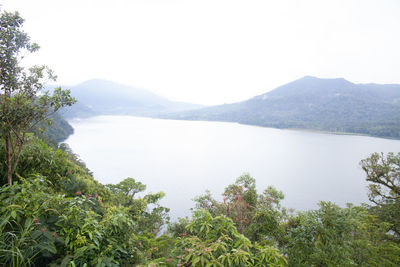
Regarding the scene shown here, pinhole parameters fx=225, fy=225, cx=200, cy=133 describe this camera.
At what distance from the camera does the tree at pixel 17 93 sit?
3178mm

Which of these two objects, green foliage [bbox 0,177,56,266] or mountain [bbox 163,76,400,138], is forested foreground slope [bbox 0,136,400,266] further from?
mountain [bbox 163,76,400,138]

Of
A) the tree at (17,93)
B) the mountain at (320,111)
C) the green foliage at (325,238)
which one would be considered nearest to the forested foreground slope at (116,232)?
the green foliage at (325,238)

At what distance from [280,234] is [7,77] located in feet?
21.3

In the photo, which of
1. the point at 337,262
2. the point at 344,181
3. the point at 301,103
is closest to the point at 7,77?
the point at 337,262

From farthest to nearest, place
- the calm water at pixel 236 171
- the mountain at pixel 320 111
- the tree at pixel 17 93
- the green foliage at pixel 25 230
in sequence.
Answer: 1. the mountain at pixel 320 111
2. the calm water at pixel 236 171
3. the tree at pixel 17 93
4. the green foliage at pixel 25 230

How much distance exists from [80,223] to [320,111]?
543 feet

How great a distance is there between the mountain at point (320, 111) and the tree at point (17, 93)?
356ft

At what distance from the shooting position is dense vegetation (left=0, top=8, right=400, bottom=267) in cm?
191

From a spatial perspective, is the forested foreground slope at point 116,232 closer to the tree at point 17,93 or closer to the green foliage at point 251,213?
the green foliage at point 251,213

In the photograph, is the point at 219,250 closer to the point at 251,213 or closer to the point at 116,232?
the point at 116,232

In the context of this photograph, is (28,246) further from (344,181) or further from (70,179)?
(344,181)

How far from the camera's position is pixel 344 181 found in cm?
3506

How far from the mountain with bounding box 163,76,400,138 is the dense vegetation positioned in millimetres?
105709

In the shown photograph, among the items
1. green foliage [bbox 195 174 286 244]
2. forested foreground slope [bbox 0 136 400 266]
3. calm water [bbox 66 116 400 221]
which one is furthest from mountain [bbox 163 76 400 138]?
forested foreground slope [bbox 0 136 400 266]
